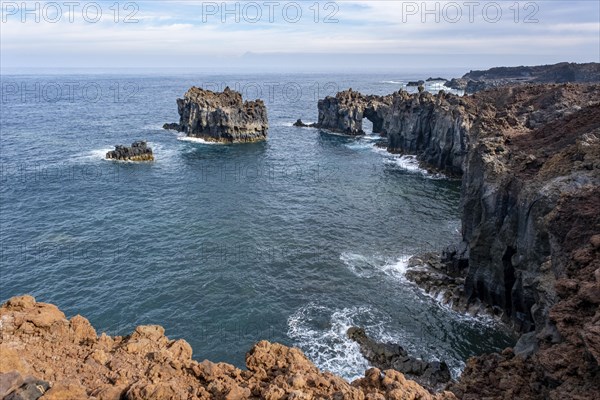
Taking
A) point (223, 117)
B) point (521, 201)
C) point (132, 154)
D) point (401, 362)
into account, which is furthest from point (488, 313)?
point (223, 117)

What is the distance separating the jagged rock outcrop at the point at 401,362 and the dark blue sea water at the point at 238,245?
1.00 meters

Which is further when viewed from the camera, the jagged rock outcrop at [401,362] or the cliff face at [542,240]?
the jagged rock outcrop at [401,362]

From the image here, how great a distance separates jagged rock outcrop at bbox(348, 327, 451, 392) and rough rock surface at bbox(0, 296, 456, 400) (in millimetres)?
15539

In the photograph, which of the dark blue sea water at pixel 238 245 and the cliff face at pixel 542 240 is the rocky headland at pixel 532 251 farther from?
the dark blue sea water at pixel 238 245

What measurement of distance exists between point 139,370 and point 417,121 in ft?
297

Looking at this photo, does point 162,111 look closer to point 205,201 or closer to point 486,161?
point 205,201

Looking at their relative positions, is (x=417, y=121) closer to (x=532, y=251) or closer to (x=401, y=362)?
(x=532, y=251)

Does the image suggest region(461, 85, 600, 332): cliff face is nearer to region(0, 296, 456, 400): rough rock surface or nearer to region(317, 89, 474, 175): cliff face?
region(0, 296, 456, 400): rough rock surface

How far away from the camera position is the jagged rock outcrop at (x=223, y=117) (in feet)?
367

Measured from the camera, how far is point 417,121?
314ft

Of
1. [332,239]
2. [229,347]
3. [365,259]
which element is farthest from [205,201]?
[229,347]

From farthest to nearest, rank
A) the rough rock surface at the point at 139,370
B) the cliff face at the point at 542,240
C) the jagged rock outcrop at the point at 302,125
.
Answer: the jagged rock outcrop at the point at 302,125 < the cliff face at the point at 542,240 < the rough rock surface at the point at 139,370

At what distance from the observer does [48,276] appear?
45.8 m

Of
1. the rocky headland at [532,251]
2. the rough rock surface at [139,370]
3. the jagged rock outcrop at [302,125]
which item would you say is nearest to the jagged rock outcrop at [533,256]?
the rocky headland at [532,251]
